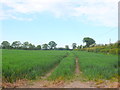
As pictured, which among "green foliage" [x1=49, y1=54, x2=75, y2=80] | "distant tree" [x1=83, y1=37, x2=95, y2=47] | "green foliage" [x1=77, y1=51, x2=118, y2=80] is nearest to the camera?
"green foliage" [x1=49, y1=54, x2=75, y2=80]

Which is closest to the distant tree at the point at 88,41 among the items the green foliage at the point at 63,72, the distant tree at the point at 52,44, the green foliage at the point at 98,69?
the distant tree at the point at 52,44

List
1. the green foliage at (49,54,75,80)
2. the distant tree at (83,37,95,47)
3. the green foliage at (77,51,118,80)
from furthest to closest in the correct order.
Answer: the distant tree at (83,37,95,47)
the green foliage at (77,51,118,80)
the green foliage at (49,54,75,80)

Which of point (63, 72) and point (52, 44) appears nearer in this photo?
point (63, 72)

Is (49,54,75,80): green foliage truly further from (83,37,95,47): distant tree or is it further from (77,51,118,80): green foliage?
(83,37,95,47): distant tree

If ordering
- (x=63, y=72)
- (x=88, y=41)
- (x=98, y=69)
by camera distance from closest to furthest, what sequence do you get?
(x=63, y=72), (x=98, y=69), (x=88, y=41)

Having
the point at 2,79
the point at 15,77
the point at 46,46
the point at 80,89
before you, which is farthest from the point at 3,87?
the point at 46,46

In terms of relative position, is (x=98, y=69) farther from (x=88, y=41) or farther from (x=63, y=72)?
(x=88, y=41)

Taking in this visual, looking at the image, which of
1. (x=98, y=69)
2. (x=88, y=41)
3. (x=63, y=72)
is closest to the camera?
(x=63, y=72)

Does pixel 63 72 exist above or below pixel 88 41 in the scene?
below

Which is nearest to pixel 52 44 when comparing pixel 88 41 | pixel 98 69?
pixel 88 41

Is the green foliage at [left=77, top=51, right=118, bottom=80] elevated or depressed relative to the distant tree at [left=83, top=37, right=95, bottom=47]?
depressed

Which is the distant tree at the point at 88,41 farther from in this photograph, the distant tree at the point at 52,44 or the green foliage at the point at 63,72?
the green foliage at the point at 63,72

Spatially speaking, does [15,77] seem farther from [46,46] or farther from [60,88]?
[46,46]

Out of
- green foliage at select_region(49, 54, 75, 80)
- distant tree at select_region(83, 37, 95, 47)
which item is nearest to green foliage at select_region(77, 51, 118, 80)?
green foliage at select_region(49, 54, 75, 80)
